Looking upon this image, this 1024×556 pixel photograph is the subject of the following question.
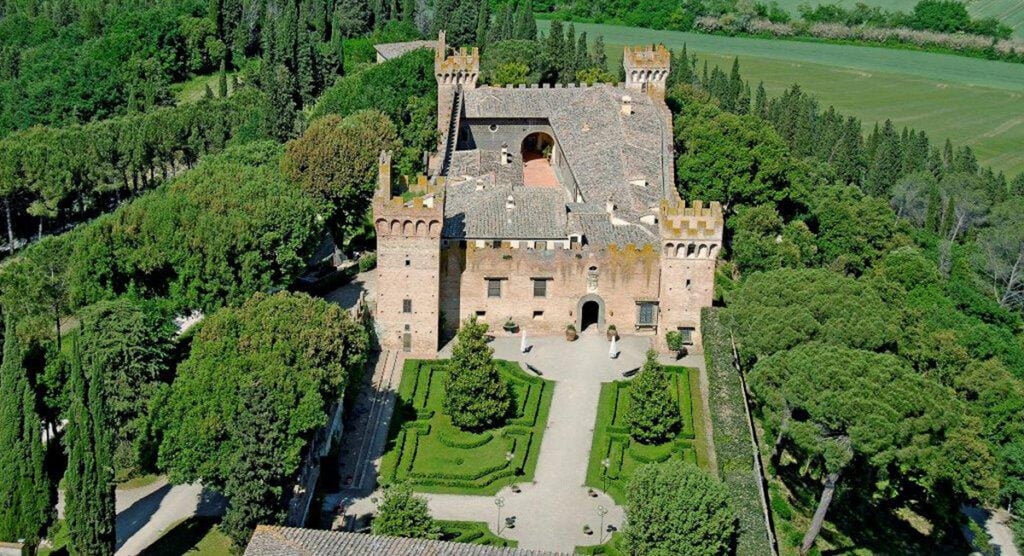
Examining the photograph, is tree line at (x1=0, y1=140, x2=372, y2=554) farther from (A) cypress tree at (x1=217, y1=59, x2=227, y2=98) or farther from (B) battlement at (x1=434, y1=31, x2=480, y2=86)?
(A) cypress tree at (x1=217, y1=59, x2=227, y2=98)

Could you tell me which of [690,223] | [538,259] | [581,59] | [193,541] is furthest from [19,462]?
[581,59]

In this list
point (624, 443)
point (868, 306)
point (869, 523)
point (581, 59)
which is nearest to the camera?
point (624, 443)

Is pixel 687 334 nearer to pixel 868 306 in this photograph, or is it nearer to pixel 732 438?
pixel 732 438

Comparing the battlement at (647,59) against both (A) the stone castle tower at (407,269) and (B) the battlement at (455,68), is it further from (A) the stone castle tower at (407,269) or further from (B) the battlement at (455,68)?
(A) the stone castle tower at (407,269)

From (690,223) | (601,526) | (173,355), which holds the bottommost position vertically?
(601,526)

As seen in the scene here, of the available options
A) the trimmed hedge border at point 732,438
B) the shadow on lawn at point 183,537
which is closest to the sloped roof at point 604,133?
the trimmed hedge border at point 732,438

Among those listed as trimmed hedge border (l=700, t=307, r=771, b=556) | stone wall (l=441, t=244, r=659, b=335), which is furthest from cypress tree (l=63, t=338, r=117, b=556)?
trimmed hedge border (l=700, t=307, r=771, b=556)
